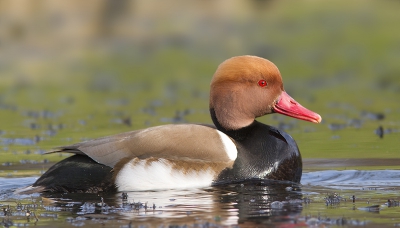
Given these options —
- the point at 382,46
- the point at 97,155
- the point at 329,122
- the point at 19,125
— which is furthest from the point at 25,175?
the point at 382,46

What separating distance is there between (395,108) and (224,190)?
8.65 metres

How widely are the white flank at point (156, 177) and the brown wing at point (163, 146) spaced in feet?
0.33

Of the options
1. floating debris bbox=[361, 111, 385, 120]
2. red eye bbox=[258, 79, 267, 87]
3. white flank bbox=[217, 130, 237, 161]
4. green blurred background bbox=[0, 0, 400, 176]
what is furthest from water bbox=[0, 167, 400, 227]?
green blurred background bbox=[0, 0, 400, 176]

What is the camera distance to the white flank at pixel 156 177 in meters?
8.09

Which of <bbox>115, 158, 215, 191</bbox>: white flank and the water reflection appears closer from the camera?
the water reflection

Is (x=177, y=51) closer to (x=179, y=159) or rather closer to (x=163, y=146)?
(x=163, y=146)

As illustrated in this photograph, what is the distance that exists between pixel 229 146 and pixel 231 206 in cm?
122

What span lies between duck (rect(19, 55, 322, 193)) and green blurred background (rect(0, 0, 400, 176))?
7630 mm

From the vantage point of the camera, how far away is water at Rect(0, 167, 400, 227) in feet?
21.2

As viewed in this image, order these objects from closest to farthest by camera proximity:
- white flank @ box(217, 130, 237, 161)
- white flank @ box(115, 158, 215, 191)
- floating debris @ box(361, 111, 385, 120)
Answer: white flank @ box(115, 158, 215, 191) → white flank @ box(217, 130, 237, 161) → floating debris @ box(361, 111, 385, 120)

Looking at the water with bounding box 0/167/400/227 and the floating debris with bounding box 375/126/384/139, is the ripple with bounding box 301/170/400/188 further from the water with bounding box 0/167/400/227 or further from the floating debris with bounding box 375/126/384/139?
the floating debris with bounding box 375/126/384/139

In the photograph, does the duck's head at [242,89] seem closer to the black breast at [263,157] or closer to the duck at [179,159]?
the duck at [179,159]

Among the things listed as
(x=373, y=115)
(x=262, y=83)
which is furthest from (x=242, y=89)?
(x=373, y=115)

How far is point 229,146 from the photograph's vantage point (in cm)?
827
